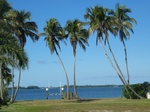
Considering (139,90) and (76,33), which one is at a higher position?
(76,33)

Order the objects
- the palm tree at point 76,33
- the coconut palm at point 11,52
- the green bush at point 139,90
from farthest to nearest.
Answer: the palm tree at point 76,33, the green bush at point 139,90, the coconut palm at point 11,52

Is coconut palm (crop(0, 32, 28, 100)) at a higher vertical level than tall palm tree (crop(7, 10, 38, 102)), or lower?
lower

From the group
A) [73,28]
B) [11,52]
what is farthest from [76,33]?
[11,52]

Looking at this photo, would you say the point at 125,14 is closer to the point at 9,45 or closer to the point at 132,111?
the point at 132,111

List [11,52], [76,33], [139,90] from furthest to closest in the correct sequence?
[76,33], [139,90], [11,52]

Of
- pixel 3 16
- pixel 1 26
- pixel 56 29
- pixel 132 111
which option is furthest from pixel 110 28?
pixel 1 26

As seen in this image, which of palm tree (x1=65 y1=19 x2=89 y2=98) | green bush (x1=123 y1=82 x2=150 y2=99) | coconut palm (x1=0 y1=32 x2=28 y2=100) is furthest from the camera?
palm tree (x1=65 y1=19 x2=89 y2=98)

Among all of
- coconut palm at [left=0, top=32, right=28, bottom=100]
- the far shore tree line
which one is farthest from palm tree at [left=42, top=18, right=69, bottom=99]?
coconut palm at [left=0, top=32, right=28, bottom=100]

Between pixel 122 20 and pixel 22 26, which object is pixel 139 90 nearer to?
pixel 122 20

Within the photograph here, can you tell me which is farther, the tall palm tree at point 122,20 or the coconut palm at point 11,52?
the tall palm tree at point 122,20

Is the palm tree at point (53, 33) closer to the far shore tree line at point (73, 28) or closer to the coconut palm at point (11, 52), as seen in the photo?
the far shore tree line at point (73, 28)

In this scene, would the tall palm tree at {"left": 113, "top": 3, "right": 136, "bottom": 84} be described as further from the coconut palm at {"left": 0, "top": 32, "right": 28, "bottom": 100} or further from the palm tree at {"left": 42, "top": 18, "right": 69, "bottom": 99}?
the coconut palm at {"left": 0, "top": 32, "right": 28, "bottom": 100}

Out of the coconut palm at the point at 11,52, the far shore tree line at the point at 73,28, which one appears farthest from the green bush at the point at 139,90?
the coconut palm at the point at 11,52

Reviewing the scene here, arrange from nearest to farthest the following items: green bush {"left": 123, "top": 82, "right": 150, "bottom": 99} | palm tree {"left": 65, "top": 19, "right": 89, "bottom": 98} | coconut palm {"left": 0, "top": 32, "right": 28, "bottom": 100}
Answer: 1. coconut palm {"left": 0, "top": 32, "right": 28, "bottom": 100}
2. green bush {"left": 123, "top": 82, "right": 150, "bottom": 99}
3. palm tree {"left": 65, "top": 19, "right": 89, "bottom": 98}
